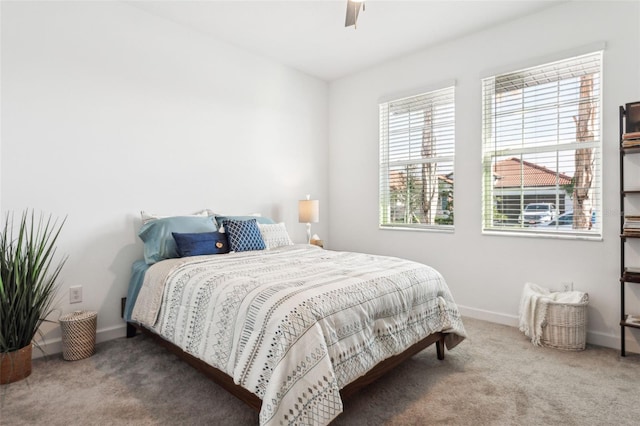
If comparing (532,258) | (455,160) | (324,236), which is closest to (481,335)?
(532,258)

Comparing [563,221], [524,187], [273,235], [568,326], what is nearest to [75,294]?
[273,235]

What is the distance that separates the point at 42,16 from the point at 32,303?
2.02 m

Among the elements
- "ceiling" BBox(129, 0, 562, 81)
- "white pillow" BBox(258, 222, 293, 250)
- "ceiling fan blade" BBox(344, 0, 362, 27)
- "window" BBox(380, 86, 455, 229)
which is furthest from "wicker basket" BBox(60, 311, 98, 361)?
"window" BBox(380, 86, 455, 229)

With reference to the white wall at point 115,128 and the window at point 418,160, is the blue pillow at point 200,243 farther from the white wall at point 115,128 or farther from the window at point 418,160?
the window at point 418,160

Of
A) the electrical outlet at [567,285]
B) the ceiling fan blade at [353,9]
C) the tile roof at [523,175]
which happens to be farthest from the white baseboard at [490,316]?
the ceiling fan blade at [353,9]

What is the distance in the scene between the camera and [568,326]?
259 cm

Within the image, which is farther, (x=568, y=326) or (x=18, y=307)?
(x=568, y=326)

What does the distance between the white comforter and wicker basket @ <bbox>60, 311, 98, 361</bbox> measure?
316mm

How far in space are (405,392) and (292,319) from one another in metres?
0.98

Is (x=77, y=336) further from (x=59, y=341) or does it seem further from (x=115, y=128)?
(x=115, y=128)

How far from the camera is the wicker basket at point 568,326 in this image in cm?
258

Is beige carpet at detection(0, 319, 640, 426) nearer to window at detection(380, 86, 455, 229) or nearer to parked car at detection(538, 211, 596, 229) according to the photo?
parked car at detection(538, 211, 596, 229)

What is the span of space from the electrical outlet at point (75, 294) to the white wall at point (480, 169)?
2871 mm

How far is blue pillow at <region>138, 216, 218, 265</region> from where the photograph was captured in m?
2.70
